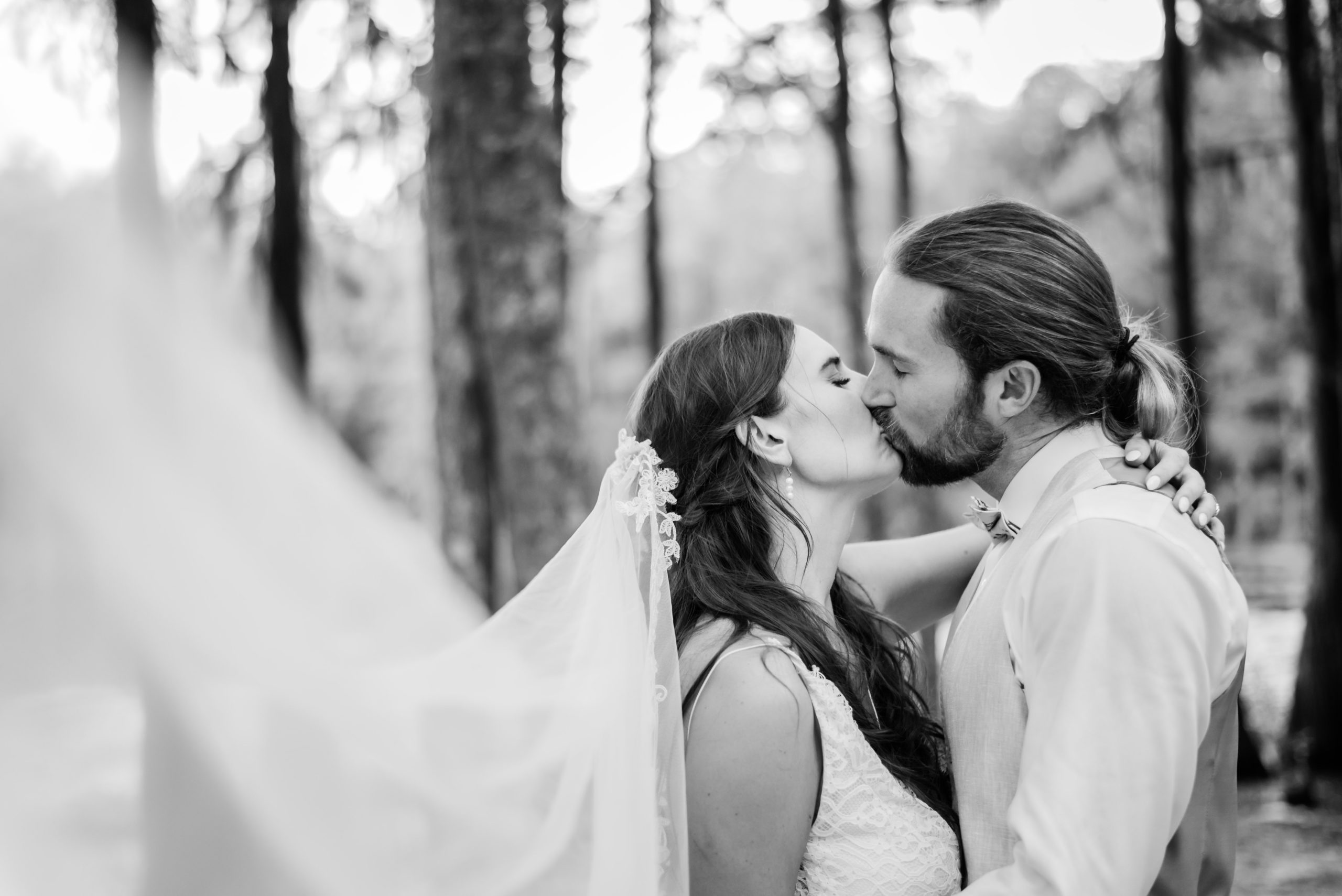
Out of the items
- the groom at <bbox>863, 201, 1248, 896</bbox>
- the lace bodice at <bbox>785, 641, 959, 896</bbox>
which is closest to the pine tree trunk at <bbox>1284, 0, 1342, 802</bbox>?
the groom at <bbox>863, 201, 1248, 896</bbox>

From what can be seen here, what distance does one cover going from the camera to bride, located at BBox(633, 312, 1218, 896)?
2545mm

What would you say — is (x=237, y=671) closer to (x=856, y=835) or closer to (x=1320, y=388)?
(x=856, y=835)

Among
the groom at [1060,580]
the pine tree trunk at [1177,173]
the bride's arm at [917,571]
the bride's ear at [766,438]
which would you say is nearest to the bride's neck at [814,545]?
the bride's ear at [766,438]

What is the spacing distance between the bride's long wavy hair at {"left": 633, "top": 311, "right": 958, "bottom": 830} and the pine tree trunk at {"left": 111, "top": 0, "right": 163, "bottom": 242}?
8.48 feet

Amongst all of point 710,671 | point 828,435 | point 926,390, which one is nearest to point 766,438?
point 828,435

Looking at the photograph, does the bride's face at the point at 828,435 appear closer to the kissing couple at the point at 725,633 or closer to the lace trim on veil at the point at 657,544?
the kissing couple at the point at 725,633

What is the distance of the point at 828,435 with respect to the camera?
10.0ft

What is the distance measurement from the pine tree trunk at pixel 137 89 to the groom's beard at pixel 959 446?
10.3 feet

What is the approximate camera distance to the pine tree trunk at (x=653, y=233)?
13.5 m

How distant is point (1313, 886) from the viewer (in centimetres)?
672

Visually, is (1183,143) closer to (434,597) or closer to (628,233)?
(434,597)

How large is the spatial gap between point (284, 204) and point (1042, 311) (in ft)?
22.7

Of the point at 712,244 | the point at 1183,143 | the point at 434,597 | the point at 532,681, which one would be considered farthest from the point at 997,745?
the point at 712,244

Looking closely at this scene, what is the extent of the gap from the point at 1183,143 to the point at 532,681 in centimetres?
832
